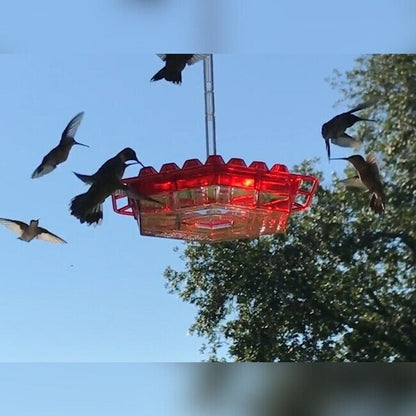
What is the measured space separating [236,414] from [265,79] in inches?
33.7

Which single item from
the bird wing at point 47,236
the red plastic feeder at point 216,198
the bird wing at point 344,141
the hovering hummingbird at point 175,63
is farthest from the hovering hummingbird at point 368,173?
the bird wing at point 47,236

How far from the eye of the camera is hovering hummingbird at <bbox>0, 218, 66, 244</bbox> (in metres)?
1.72

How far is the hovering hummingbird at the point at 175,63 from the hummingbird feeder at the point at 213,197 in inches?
1.9

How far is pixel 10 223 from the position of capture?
173 cm

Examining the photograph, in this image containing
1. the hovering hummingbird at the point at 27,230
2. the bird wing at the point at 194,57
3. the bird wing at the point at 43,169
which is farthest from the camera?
the hovering hummingbird at the point at 27,230

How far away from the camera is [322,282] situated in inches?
91.4

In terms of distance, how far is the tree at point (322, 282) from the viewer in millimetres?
2240

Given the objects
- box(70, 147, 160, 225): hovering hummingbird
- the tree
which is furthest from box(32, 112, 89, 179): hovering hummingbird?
the tree

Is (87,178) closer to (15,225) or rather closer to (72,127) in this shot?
(72,127)

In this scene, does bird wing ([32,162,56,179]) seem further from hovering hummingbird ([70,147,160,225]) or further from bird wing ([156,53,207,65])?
bird wing ([156,53,207,65])

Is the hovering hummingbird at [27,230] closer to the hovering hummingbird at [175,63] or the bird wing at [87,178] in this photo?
the bird wing at [87,178]

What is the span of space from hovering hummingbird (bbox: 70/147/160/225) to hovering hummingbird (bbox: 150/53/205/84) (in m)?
0.19
